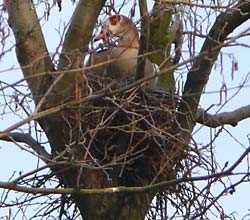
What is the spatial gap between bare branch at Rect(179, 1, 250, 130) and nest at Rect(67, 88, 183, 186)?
0.28 feet

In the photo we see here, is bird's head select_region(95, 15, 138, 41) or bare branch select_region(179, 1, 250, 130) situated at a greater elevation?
bird's head select_region(95, 15, 138, 41)

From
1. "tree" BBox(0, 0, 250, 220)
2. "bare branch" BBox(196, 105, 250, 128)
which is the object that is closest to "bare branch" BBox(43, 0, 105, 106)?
"tree" BBox(0, 0, 250, 220)

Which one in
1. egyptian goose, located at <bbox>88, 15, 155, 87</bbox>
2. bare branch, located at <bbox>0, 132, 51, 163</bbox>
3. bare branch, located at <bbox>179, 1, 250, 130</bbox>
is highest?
egyptian goose, located at <bbox>88, 15, 155, 87</bbox>

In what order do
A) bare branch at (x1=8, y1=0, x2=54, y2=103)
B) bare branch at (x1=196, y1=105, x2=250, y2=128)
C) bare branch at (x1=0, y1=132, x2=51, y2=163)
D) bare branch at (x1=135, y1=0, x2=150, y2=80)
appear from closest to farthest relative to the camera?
bare branch at (x1=135, y1=0, x2=150, y2=80) < bare branch at (x1=0, y1=132, x2=51, y2=163) < bare branch at (x1=8, y1=0, x2=54, y2=103) < bare branch at (x1=196, y1=105, x2=250, y2=128)

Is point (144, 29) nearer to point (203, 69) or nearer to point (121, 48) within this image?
Result: point (121, 48)

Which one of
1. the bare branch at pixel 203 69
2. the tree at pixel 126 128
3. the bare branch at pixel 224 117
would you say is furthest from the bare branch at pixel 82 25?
the bare branch at pixel 224 117

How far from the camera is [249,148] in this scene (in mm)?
4371

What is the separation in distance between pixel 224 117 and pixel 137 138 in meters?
0.81

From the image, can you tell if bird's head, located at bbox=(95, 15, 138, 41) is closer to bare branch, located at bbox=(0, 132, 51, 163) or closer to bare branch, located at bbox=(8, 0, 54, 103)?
bare branch, located at bbox=(8, 0, 54, 103)

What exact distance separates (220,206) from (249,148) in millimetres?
1814

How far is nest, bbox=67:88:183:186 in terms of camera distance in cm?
559

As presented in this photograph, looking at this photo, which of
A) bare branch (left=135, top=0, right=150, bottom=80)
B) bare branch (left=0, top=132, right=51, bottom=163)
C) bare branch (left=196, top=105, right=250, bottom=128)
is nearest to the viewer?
bare branch (left=135, top=0, right=150, bottom=80)

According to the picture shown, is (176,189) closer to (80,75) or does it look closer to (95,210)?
(95,210)

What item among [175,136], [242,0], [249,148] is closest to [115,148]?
[175,136]
